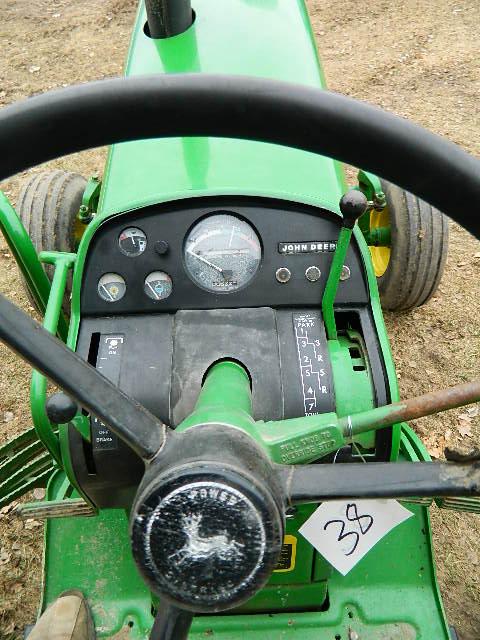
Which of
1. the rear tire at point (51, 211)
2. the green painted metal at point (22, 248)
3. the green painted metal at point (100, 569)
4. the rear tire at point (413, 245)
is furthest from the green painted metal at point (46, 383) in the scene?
the rear tire at point (413, 245)

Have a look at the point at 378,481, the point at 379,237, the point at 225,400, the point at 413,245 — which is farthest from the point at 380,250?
the point at 378,481

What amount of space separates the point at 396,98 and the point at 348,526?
9.52ft

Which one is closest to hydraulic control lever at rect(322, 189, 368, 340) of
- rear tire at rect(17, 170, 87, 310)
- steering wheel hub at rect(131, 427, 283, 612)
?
steering wheel hub at rect(131, 427, 283, 612)

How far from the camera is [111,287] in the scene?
1267 mm

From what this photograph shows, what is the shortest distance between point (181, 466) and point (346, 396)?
1.99 feet

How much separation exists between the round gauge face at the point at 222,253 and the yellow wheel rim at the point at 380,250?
0.98 m

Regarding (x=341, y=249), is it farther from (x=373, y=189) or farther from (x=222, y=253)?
(x=373, y=189)

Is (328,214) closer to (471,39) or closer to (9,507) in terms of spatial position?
(9,507)

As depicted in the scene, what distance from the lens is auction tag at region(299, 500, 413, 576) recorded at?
4.07 feet

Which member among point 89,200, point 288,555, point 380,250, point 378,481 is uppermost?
point 378,481

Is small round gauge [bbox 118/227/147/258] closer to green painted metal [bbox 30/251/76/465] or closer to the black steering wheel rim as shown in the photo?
green painted metal [bbox 30/251/76/465]

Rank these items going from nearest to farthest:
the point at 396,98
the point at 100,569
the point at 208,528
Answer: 1. the point at 208,528
2. the point at 100,569
3. the point at 396,98

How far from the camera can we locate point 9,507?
2.03 m

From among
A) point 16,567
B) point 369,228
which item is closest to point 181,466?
point 16,567
